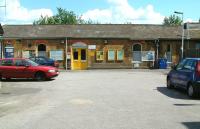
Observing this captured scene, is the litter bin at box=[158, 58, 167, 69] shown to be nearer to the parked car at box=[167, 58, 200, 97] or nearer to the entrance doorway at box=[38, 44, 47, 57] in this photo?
the entrance doorway at box=[38, 44, 47, 57]

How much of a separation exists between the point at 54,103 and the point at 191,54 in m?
26.5

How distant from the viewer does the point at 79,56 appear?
43031 mm

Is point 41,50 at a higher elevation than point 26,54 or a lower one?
higher

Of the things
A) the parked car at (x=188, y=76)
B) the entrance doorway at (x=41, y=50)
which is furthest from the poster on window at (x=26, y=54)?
the parked car at (x=188, y=76)

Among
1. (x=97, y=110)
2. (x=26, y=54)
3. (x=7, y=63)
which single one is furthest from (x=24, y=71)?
(x=26, y=54)

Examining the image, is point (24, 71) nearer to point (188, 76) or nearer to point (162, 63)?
point (188, 76)

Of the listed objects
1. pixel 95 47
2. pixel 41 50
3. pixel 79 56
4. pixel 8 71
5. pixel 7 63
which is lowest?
pixel 8 71

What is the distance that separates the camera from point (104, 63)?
1687 inches

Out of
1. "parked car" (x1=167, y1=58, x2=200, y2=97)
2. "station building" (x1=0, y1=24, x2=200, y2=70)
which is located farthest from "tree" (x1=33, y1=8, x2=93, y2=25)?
"parked car" (x1=167, y1=58, x2=200, y2=97)

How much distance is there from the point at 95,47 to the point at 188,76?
25364 mm

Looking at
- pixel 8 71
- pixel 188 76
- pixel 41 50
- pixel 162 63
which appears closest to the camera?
pixel 188 76

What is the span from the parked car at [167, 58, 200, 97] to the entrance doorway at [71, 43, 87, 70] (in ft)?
76.2

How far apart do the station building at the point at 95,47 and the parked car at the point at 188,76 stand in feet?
74.7

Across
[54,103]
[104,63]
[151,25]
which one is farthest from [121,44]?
[54,103]
